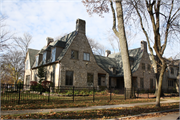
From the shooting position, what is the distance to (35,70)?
2645 centimetres

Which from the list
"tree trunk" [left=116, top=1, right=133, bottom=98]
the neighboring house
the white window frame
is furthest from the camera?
the neighboring house

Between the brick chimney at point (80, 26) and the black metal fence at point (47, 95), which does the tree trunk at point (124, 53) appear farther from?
the brick chimney at point (80, 26)

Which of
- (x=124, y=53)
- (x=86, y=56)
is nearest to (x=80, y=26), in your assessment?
(x=86, y=56)

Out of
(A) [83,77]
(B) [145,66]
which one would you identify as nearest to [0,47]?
(A) [83,77]

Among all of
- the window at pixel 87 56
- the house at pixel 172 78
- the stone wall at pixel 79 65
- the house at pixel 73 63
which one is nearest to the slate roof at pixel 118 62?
the house at pixel 73 63

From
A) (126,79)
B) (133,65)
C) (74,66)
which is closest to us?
(126,79)

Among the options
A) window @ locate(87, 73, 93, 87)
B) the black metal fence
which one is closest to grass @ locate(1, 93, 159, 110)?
the black metal fence

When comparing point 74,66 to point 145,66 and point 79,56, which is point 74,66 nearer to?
point 79,56

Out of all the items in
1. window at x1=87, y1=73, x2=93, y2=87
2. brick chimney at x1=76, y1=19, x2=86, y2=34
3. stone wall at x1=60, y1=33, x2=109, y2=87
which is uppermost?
brick chimney at x1=76, y1=19, x2=86, y2=34

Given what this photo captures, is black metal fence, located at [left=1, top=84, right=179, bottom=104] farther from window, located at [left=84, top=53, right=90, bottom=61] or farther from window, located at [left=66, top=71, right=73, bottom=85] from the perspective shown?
window, located at [left=84, top=53, right=90, bottom=61]

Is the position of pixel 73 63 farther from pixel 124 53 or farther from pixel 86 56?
pixel 124 53

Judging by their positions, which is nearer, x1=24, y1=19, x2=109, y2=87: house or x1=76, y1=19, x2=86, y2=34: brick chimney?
x1=24, y1=19, x2=109, y2=87: house

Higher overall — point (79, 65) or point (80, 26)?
point (80, 26)

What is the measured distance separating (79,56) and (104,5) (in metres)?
7.92
